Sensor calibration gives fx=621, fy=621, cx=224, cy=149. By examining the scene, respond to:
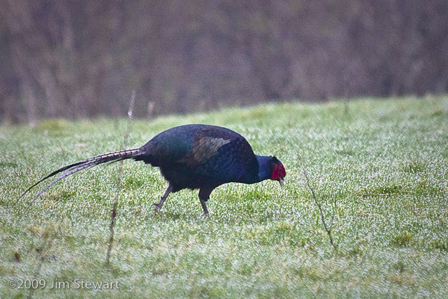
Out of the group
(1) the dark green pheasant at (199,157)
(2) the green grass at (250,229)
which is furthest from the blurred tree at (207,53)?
(1) the dark green pheasant at (199,157)

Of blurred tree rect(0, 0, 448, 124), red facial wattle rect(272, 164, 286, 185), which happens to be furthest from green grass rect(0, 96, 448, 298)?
blurred tree rect(0, 0, 448, 124)

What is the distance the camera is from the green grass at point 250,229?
4.88 metres

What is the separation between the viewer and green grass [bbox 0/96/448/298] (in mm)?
4883

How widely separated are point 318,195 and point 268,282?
9.18ft

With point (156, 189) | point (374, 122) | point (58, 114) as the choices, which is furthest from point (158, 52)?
point (156, 189)

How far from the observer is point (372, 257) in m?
5.54

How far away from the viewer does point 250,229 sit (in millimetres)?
6164

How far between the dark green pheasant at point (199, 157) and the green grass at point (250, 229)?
1.42ft

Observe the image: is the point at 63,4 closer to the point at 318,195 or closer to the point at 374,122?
the point at 374,122
